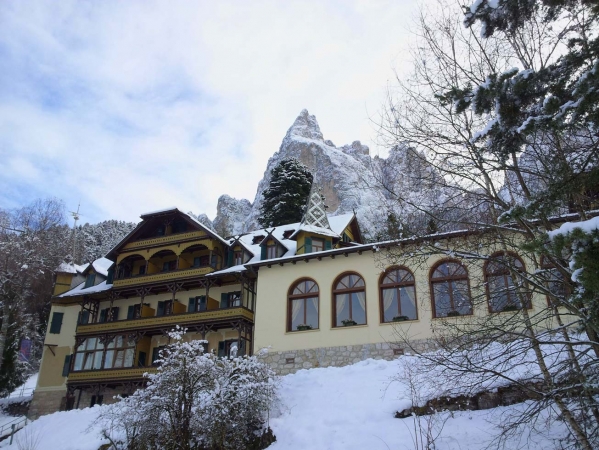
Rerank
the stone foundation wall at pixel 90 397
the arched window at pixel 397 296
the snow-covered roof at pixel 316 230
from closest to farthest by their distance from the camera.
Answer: the arched window at pixel 397 296, the snow-covered roof at pixel 316 230, the stone foundation wall at pixel 90 397

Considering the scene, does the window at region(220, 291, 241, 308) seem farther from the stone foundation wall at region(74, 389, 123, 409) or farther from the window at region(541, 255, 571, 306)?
the window at region(541, 255, 571, 306)

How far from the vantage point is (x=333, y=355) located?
22406 mm

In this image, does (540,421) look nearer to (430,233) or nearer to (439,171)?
(430,233)

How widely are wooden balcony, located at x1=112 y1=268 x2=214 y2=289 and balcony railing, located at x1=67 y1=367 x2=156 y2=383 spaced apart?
15.2ft

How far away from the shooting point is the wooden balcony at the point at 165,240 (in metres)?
29.6

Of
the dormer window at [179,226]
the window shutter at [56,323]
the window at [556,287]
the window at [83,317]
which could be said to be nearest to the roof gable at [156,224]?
the dormer window at [179,226]

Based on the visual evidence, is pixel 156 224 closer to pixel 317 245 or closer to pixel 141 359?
pixel 141 359

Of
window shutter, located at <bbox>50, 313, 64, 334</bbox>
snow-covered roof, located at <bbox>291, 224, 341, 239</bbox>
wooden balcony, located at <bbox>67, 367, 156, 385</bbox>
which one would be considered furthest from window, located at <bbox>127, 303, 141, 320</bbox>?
snow-covered roof, located at <bbox>291, 224, 341, 239</bbox>

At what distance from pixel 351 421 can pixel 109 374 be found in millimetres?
17127

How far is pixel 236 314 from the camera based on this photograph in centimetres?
2645

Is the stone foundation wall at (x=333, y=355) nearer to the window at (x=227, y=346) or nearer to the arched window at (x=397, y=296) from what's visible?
the arched window at (x=397, y=296)

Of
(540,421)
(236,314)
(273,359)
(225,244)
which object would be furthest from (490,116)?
(225,244)

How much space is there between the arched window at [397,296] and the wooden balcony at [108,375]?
1214 centimetres

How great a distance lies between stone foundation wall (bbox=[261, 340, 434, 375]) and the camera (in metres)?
21.3
